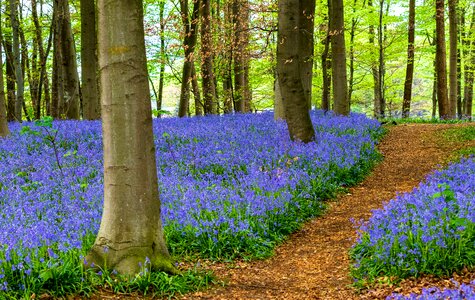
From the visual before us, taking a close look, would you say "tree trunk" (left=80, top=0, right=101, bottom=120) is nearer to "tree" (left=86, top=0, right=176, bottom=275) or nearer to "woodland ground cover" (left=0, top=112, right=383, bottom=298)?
"woodland ground cover" (left=0, top=112, right=383, bottom=298)

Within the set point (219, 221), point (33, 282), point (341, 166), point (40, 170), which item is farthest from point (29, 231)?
point (341, 166)

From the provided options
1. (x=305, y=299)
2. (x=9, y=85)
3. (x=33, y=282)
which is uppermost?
(x=9, y=85)

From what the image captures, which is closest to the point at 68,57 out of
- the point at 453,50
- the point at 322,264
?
the point at 322,264

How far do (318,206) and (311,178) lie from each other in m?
0.67

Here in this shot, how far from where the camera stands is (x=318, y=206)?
7.89m

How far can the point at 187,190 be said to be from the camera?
7.58 metres

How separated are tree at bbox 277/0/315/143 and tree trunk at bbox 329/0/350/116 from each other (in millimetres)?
4274

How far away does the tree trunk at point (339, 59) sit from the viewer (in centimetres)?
1440

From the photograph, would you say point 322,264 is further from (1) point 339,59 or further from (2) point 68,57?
(2) point 68,57

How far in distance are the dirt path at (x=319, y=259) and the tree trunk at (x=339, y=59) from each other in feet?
16.6

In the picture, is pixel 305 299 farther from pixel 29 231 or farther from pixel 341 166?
pixel 341 166

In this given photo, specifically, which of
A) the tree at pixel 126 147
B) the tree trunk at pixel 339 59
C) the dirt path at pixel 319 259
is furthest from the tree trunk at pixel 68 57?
the tree at pixel 126 147

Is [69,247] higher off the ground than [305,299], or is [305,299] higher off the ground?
[69,247]

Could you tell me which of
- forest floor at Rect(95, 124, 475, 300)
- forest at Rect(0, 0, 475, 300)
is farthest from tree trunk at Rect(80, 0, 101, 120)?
forest floor at Rect(95, 124, 475, 300)
